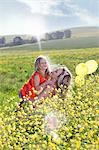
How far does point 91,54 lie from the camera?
4172 mm

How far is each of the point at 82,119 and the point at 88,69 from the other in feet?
2.92

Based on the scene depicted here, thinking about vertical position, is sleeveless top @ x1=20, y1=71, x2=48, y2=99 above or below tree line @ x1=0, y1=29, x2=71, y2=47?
below

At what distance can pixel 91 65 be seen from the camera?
3.96 m

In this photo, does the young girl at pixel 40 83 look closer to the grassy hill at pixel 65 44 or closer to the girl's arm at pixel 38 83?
the girl's arm at pixel 38 83

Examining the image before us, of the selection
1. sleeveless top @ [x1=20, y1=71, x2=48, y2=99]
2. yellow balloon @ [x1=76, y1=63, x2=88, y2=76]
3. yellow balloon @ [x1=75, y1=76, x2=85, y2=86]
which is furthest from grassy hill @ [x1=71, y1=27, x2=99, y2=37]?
sleeveless top @ [x1=20, y1=71, x2=48, y2=99]

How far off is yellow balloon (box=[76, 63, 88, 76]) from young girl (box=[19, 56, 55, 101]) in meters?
0.39

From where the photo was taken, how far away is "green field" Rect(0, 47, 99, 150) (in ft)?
8.68

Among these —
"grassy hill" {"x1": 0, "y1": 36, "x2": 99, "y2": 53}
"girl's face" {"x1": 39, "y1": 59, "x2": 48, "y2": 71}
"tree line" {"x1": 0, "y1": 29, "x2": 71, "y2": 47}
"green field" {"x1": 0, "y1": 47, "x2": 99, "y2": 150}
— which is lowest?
"green field" {"x1": 0, "y1": 47, "x2": 99, "y2": 150}

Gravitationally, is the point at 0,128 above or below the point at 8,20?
below

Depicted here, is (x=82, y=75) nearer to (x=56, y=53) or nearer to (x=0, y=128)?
(x=56, y=53)

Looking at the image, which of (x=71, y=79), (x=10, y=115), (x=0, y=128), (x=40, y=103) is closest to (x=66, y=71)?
(x=71, y=79)

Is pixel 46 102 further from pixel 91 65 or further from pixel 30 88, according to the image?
pixel 91 65

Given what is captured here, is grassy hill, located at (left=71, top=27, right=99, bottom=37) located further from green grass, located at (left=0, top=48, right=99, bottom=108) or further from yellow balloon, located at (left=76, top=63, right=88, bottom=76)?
Result: yellow balloon, located at (left=76, top=63, right=88, bottom=76)

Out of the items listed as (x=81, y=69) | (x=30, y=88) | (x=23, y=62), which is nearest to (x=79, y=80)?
(x=81, y=69)
